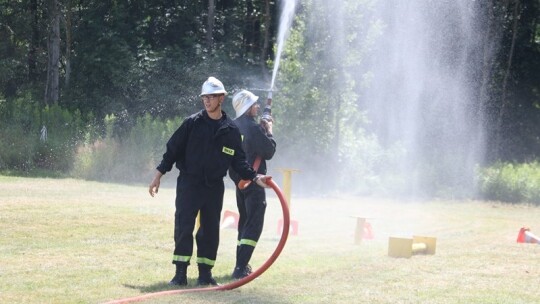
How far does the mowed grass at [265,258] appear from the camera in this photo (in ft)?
28.7

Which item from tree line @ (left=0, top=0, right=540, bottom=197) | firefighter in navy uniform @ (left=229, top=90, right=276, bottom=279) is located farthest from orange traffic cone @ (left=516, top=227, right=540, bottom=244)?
tree line @ (left=0, top=0, right=540, bottom=197)

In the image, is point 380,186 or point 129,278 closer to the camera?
point 129,278

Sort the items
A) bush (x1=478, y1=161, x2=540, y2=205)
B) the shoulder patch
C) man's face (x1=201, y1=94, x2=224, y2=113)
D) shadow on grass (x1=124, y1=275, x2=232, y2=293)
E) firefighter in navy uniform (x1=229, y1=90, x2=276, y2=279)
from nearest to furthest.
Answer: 1. shadow on grass (x1=124, y1=275, x2=232, y2=293)
2. man's face (x1=201, y1=94, x2=224, y2=113)
3. the shoulder patch
4. firefighter in navy uniform (x1=229, y1=90, x2=276, y2=279)
5. bush (x1=478, y1=161, x2=540, y2=205)

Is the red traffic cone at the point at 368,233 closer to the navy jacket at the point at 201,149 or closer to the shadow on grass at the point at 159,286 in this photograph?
the shadow on grass at the point at 159,286

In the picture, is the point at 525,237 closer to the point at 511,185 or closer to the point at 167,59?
the point at 511,185

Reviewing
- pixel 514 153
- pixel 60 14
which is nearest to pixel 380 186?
pixel 514 153

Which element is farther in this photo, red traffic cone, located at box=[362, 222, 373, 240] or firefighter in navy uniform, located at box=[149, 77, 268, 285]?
red traffic cone, located at box=[362, 222, 373, 240]

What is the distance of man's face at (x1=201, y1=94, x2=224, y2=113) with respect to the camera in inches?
349

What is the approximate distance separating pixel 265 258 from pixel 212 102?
301 cm

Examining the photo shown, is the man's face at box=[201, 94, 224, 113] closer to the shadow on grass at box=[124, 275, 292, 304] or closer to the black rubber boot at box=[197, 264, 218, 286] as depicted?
the black rubber boot at box=[197, 264, 218, 286]

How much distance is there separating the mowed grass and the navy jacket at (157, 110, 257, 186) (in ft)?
3.51

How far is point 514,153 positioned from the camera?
115 feet

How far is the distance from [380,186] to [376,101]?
8.40 m

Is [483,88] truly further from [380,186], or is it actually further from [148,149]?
[148,149]
